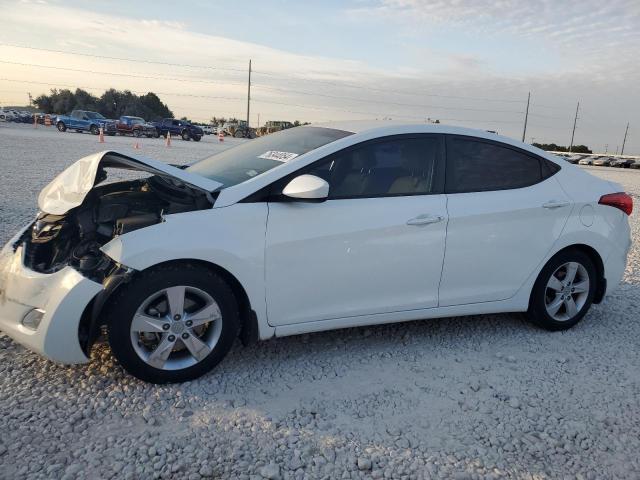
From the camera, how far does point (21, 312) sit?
9.92 ft

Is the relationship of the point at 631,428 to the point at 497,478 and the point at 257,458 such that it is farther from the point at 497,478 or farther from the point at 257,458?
the point at 257,458

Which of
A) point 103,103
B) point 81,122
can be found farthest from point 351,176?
point 103,103

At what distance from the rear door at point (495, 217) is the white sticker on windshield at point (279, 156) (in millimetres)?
1129

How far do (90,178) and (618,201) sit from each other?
403cm

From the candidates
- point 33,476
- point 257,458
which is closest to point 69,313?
point 33,476

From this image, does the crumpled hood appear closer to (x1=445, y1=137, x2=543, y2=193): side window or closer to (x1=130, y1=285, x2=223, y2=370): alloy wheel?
(x1=130, y1=285, x2=223, y2=370): alloy wheel

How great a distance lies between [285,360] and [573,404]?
184 cm

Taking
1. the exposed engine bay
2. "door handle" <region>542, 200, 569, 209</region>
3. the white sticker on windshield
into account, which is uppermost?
the white sticker on windshield

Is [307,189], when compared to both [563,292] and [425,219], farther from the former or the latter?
[563,292]

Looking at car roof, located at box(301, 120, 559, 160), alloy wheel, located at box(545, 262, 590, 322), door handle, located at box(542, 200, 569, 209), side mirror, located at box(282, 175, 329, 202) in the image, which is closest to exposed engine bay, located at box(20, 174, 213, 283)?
side mirror, located at box(282, 175, 329, 202)

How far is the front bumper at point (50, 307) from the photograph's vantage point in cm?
291

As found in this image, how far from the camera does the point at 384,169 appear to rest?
3678 millimetres

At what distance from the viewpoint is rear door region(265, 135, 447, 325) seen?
130 inches

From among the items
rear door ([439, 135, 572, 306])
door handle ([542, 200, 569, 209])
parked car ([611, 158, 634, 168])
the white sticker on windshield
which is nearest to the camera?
the white sticker on windshield
